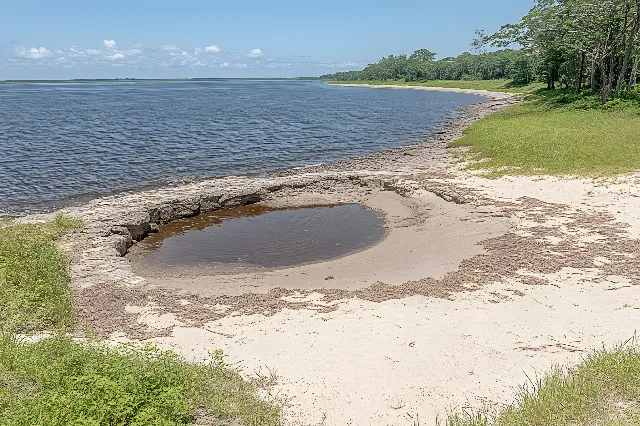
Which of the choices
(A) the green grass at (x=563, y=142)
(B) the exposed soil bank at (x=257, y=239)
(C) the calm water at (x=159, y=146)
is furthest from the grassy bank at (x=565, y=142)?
(B) the exposed soil bank at (x=257, y=239)

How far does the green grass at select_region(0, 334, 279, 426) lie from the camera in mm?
6762

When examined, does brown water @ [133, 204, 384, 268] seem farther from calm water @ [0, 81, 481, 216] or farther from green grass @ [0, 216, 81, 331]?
calm water @ [0, 81, 481, 216]

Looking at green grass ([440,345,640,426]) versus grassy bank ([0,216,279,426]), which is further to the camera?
green grass ([440,345,640,426])

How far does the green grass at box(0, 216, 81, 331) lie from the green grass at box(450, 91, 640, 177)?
19653 millimetres

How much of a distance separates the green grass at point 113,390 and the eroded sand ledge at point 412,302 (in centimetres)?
83

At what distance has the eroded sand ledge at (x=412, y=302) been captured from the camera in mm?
8828

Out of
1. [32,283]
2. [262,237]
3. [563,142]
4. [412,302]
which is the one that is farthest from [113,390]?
[563,142]

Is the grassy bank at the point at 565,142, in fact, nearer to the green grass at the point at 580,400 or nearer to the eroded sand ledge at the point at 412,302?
the eroded sand ledge at the point at 412,302

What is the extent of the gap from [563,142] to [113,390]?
29.1 meters

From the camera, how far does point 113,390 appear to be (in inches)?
278

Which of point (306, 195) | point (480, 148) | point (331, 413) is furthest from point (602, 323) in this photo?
point (480, 148)

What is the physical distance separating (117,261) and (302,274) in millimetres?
5775

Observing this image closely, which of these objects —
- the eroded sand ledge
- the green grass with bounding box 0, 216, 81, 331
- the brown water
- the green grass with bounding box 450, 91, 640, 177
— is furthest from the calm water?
the green grass with bounding box 450, 91, 640, 177

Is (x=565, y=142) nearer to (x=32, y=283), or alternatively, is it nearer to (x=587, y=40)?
(x=587, y=40)
